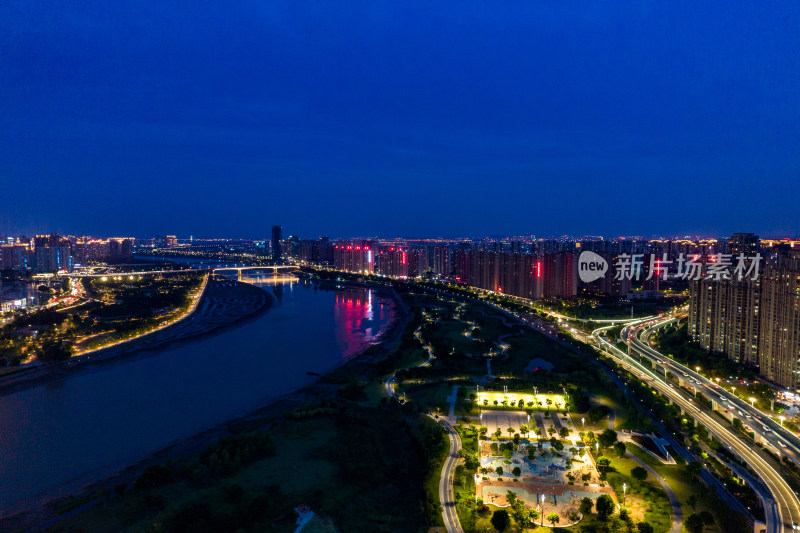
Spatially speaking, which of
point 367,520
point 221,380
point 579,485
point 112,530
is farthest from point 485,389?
point 112,530

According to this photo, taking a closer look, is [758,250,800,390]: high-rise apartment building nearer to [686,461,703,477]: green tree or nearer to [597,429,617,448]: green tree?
[686,461,703,477]: green tree

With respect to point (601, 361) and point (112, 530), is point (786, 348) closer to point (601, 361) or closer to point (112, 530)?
point (601, 361)

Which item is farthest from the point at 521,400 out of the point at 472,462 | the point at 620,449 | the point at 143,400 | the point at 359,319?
the point at 359,319

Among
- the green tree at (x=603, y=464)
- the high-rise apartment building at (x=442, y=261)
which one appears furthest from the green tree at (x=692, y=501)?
the high-rise apartment building at (x=442, y=261)

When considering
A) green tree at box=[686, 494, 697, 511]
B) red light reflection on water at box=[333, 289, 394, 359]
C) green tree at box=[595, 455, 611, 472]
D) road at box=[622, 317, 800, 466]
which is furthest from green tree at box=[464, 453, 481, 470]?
red light reflection on water at box=[333, 289, 394, 359]

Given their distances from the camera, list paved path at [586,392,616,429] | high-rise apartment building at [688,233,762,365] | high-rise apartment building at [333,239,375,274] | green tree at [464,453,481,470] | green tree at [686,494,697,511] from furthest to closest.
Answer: high-rise apartment building at [333,239,375,274] → high-rise apartment building at [688,233,762,365] → paved path at [586,392,616,429] → green tree at [464,453,481,470] → green tree at [686,494,697,511]

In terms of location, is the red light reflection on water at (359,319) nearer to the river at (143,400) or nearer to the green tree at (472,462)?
the river at (143,400)
